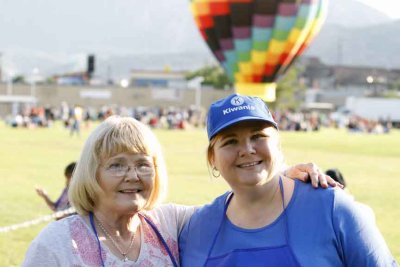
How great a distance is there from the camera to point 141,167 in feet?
10.4

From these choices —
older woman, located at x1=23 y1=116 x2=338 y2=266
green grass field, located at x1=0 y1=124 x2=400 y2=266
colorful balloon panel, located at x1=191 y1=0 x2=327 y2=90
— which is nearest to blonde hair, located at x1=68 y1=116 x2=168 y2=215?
older woman, located at x1=23 y1=116 x2=338 y2=266

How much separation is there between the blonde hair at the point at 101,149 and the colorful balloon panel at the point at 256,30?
69.7ft

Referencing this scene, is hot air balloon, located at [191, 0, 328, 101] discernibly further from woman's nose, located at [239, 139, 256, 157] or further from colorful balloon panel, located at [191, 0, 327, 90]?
woman's nose, located at [239, 139, 256, 157]

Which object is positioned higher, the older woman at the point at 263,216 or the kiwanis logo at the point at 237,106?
the kiwanis logo at the point at 237,106

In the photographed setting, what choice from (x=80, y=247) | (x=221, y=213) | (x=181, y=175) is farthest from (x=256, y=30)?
(x=80, y=247)

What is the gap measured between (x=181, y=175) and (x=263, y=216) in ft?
47.7

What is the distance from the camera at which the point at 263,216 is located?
9.96 feet

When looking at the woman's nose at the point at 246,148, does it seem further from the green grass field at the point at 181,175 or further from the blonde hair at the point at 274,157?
the green grass field at the point at 181,175

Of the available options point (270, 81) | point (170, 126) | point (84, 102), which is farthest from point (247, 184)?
point (84, 102)

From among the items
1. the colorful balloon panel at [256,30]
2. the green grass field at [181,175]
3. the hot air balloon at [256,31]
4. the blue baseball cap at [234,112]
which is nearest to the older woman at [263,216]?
the blue baseball cap at [234,112]

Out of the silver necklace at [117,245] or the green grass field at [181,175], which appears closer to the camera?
the silver necklace at [117,245]

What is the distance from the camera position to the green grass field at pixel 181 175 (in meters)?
10.5

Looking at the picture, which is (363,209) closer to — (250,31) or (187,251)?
(187,251)

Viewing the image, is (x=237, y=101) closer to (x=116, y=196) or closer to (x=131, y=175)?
(x=131, y=175)
